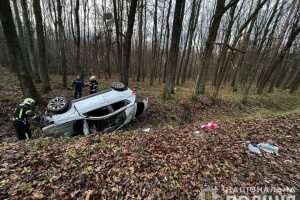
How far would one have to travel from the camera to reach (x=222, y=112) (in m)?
10.0

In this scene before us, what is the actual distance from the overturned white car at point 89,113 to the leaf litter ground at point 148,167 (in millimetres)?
1461

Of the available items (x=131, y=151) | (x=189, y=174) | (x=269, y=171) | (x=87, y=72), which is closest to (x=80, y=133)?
(x=131, y=151)

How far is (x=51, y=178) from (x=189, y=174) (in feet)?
9.47

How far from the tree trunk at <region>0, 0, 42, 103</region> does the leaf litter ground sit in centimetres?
431

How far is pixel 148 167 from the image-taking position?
3.39 metres

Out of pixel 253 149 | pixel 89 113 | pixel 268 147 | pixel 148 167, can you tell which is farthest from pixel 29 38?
pixel 268 147

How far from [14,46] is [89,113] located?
4.67 metres

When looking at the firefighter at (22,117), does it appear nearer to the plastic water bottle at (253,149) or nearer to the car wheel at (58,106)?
the car wheel at (58,106)

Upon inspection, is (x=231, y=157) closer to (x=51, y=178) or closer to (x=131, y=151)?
(x=131, y=151)

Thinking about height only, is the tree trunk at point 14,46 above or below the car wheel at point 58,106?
above

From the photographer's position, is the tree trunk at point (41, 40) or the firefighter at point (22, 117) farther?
the tree trunk at point (41, 40)

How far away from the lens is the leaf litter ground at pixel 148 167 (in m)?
2.78

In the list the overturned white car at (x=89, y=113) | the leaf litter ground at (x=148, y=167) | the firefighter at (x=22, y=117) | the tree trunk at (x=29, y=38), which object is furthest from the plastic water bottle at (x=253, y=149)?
the tree trunk at (x=29, y=38)

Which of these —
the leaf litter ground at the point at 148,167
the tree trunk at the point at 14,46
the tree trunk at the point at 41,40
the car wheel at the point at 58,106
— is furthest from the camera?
the tree trunk at the point at 41,40
